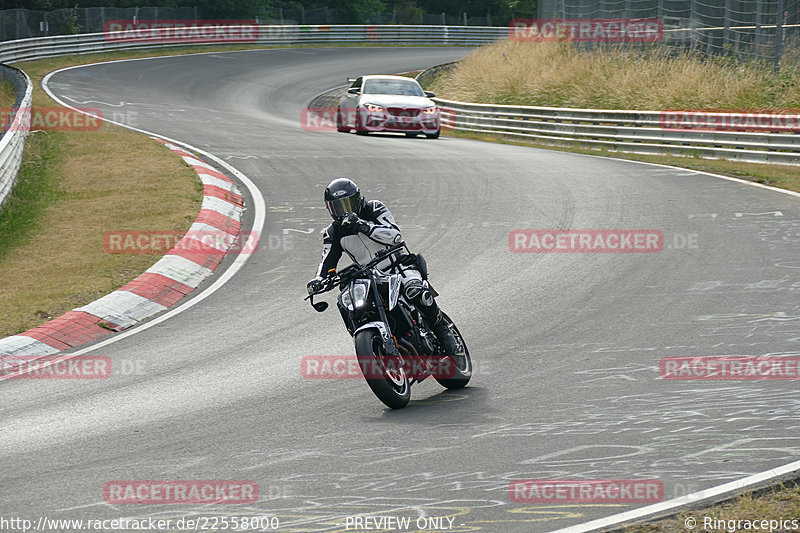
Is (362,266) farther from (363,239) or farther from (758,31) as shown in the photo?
(758,31)

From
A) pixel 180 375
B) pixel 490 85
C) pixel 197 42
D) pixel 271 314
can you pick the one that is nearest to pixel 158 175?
pixel 271 314

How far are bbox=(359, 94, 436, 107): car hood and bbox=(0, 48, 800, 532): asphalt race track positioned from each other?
31.2 feet

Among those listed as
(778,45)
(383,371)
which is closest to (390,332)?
(383,371)

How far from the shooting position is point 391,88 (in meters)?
26.9

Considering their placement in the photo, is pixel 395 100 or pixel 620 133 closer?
pixel 620 133

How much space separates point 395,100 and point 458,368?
62.6ft

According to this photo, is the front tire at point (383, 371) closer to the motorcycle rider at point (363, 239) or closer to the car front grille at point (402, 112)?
the motorcycle rider at point (363, 239)

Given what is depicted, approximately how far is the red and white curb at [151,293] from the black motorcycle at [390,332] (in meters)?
3.50

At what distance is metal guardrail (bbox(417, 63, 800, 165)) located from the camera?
20189mm

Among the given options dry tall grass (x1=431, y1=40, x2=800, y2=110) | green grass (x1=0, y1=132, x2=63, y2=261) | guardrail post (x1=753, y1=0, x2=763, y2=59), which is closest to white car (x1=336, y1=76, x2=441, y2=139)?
dry tall grass (x1=431, y1=40, x2=800, y2=110)

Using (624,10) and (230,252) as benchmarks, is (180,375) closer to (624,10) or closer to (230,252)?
(230,252)

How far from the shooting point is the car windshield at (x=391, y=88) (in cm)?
2677

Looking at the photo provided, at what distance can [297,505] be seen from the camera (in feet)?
18.0

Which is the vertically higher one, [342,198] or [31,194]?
[342,198]
